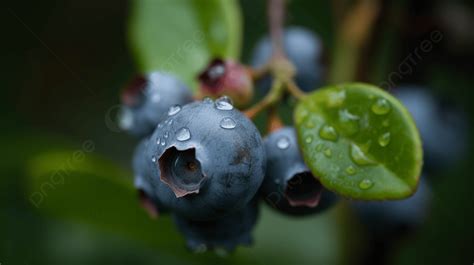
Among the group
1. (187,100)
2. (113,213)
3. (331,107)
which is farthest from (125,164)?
(331,107)

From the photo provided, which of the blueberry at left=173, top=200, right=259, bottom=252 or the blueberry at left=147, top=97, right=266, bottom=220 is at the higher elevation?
the blueberry at left=147, top=97, right=266, bottom=220

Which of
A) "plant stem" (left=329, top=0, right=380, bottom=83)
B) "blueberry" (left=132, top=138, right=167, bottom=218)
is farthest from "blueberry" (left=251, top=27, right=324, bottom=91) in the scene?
"blueberry" (left=132, top=138, right=167, bottom=218)

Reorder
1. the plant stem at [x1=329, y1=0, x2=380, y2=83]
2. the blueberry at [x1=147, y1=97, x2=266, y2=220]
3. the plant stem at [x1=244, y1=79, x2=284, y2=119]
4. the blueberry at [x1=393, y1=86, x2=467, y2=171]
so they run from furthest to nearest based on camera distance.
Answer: the blueberry at [x1=393, y1=86, x2=467, y2=171]
the plant stem at [x1=329, y1=0, x2=380, y2=83]
the plant stem at [x1=244, y1=79, x2=284, y2=119]
the blueberry at [x1=147, y1=97, x2=266, y2=220]

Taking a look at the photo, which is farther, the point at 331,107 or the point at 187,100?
the point at 187,100

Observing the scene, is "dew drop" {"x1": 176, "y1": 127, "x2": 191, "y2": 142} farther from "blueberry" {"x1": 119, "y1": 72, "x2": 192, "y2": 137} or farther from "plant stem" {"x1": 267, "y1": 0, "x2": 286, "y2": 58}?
"plant stem" {"x1": 267, "y1": 0, "x2": 286, "y2": 58}

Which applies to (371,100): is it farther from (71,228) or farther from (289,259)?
(71,228)

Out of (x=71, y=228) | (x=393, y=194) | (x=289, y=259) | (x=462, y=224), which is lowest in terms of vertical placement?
(x=462, y=224)
